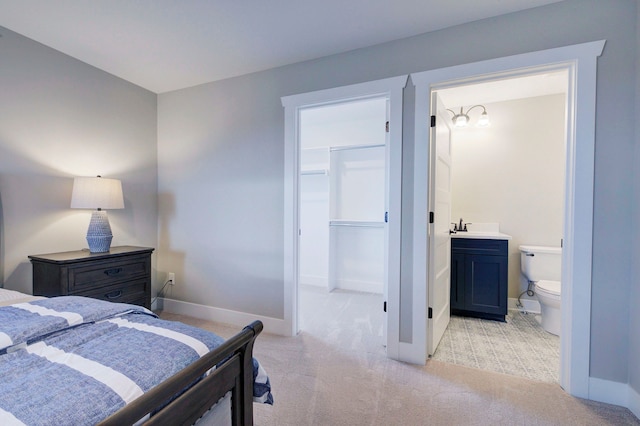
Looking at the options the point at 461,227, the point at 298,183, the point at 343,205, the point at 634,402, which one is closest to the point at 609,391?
Result: the point at 634,402

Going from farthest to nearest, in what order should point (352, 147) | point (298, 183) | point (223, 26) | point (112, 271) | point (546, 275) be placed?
point (352, 147), point (546, 275), point (298, 183), point (112, 271), point (223, 26)

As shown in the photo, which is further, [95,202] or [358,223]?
[358,223]

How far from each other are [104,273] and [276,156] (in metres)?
1.61

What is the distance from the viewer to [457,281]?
115 inches

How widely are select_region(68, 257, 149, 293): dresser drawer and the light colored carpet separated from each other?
1220 mm

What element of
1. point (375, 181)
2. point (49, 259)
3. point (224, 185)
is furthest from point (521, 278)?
point (49, 259)

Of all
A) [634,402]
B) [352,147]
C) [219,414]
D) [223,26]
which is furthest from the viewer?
[352,147]

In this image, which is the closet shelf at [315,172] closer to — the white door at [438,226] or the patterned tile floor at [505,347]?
the white door at [438,226]

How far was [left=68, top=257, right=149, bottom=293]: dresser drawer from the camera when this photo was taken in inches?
79.7

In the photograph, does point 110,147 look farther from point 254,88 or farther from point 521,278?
point 521,278

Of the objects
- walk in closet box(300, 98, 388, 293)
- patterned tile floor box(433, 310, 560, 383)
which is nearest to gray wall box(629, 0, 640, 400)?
patterned tile floor box(433, 310, 560, 383)

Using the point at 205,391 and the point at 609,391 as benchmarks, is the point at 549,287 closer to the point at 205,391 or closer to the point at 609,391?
the point at 609,391

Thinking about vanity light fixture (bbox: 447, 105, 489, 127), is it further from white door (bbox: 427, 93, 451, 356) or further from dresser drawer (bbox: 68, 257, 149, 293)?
dresser drawer (bbox: 68, 257, 149, 293)

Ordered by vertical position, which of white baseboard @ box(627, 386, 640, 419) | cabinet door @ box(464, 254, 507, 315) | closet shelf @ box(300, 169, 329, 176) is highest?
closet shelf @ box(300, 169, 329, 176)
